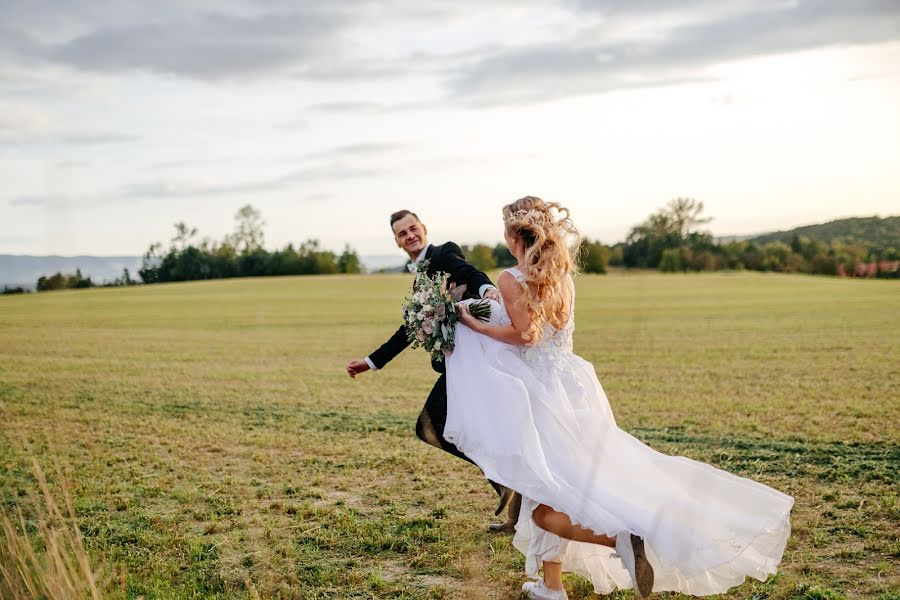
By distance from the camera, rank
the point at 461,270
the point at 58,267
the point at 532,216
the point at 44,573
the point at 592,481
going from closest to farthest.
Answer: the point at 44,573 < the point at 592,481 < the point at 532,216 < the point at 461,270 < the point at 58,267

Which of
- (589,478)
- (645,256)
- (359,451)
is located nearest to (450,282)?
(589,478)

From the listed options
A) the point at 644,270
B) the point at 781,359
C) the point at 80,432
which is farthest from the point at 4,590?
the point at 644,270

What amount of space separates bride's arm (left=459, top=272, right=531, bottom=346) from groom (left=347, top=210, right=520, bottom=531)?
0.39 m

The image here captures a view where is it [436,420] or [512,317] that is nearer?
[512,317]

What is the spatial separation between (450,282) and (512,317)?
1.05 metres

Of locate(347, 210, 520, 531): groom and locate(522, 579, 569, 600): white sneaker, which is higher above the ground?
locate(347, 210, 520, 531): groom

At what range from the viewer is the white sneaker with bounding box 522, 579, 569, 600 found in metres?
4.66

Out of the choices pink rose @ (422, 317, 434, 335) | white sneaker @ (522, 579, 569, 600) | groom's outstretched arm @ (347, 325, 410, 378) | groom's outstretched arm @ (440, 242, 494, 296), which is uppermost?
groom's outstretched arm @ (440, 242, 494, 296)

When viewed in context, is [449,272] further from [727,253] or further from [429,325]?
[727,253]

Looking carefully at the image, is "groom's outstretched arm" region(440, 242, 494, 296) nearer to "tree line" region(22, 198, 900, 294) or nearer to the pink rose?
the pink rose

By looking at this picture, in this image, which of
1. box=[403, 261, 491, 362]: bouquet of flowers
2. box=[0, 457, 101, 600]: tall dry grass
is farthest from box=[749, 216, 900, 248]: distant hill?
box=[0, 457, 101, 600]: tall dry grass

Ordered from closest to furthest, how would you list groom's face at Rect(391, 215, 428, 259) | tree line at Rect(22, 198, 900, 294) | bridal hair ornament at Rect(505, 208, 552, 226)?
bridal hair ornament at Rect(505, 208, 552, 226) → groom's face at Rect(391, 215, 428, 259) → tree line at Rect(22, 198, 900, 294)

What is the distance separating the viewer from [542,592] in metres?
4.71

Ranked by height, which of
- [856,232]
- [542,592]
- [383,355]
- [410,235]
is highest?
[856,232]
